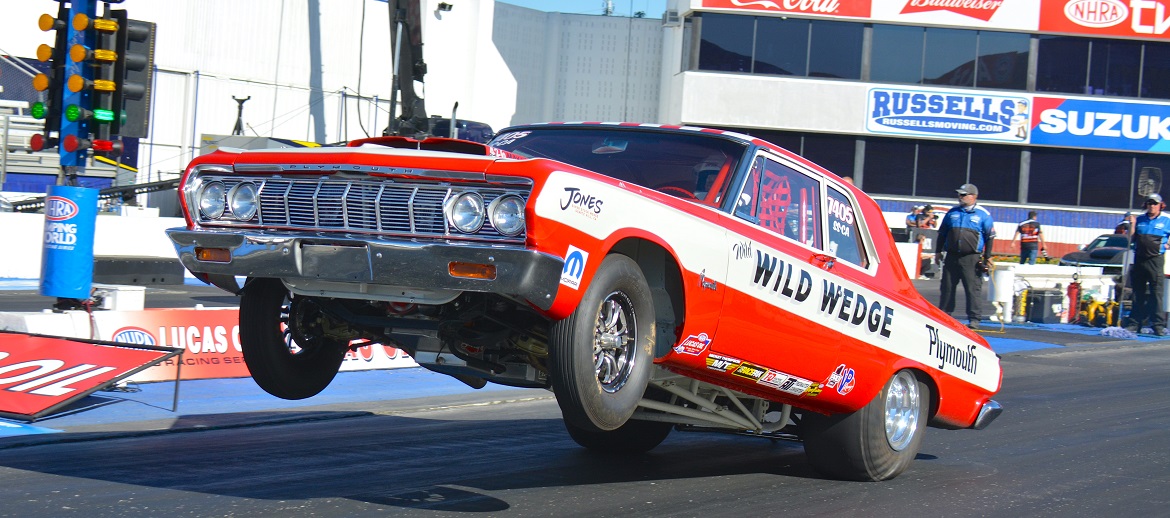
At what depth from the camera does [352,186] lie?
4.95 metres

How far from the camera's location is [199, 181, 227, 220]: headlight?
17.4 feet

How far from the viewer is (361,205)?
4918 mm

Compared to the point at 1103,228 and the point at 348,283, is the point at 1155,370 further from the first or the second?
the point at 1103,228

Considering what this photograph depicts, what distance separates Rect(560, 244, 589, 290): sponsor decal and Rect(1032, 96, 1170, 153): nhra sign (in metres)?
36.1

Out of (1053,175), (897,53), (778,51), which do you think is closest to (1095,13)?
(1053,175)

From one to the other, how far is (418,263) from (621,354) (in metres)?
0.96

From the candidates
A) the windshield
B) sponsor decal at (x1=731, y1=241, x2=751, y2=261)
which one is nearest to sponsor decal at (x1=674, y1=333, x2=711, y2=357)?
sponsor decal at (x1=731, y1=241, x2=751, y2=261)

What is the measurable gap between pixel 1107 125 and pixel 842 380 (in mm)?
35194

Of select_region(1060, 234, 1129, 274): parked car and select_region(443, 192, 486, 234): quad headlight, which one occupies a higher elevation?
select_region(1060, 234, 1129, 274): parked car

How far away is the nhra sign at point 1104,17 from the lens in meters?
37.5

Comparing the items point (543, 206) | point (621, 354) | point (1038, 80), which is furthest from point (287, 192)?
point (1038, 80)

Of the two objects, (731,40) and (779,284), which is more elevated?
(731,40)

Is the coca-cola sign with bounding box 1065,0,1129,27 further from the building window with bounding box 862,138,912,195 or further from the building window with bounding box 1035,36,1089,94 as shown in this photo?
the building window with bounding box 862,138,912,195

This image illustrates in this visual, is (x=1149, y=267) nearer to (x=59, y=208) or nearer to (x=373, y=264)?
(x=59, y=208)
